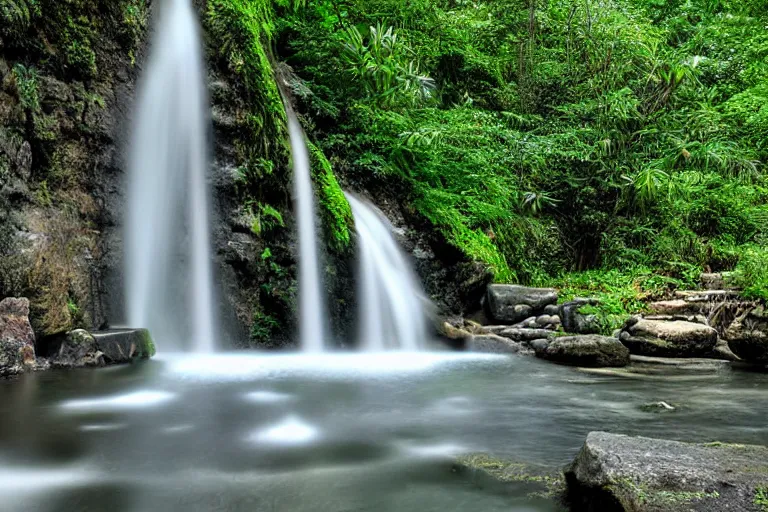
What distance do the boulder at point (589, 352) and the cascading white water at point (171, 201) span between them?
4730 millimetres

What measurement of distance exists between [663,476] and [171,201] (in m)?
6.97

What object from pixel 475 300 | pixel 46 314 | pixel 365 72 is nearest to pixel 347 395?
pixel 46 314

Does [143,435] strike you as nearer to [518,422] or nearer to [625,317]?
[518,422]

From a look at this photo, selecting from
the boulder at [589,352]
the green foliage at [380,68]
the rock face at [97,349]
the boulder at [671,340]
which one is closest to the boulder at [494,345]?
the boulder at [589,352]

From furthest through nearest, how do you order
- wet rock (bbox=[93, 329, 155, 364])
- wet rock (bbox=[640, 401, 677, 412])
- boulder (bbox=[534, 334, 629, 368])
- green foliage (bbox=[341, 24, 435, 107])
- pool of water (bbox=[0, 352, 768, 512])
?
green foliage (bbox=[341, 24, 435, 107]) → boulder (bbox=[534, 334, 629, 368]) → wet rock (bbox=[93, 329, 155, 364]) → wet rock (bbox=[640, 401, 677, 412]) → pool of water (bbox=[0, 352, 768, 512])

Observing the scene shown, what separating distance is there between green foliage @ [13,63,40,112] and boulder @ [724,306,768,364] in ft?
30.4

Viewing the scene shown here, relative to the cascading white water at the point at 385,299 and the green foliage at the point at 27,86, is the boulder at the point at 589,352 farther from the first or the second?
the green foliage at the point at 27,86

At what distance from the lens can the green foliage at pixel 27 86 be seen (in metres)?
6.08

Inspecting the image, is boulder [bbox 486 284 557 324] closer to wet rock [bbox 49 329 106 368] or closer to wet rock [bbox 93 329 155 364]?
wet rock [bbox 93 329 155 364]

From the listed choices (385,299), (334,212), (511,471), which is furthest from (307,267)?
(511,471)

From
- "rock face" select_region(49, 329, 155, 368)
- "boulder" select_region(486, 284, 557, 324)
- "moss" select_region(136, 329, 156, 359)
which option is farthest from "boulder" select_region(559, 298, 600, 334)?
"rock face" select_region(49, 329, 155, 368)

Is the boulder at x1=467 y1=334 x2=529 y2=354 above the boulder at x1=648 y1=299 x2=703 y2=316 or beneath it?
beneath

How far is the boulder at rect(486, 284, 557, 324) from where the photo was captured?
940 cm

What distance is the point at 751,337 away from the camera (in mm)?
7039
